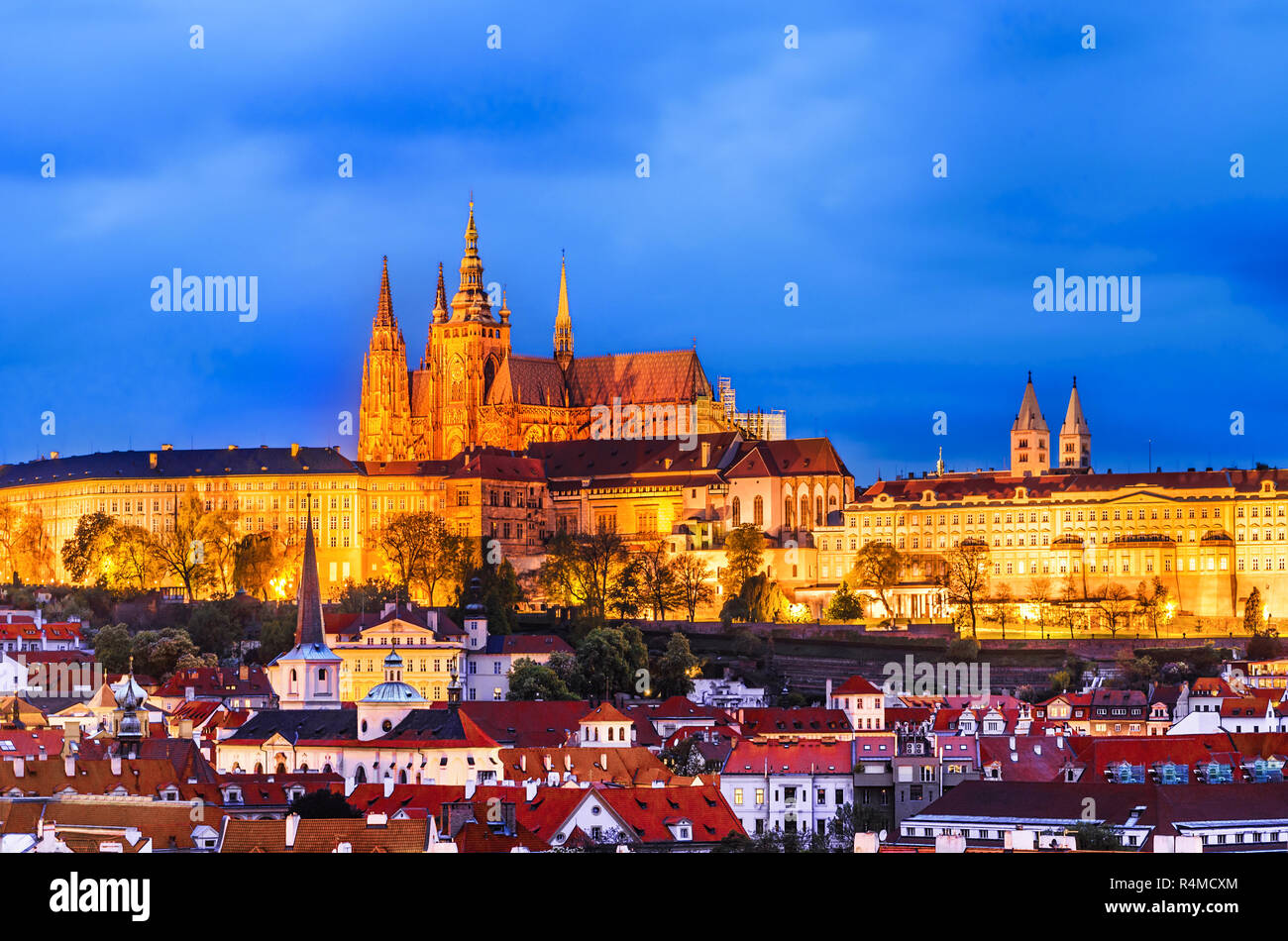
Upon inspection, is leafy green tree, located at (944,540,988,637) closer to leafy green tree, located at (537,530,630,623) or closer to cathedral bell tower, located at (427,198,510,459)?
leafy green tree, located at (537,530,630,623)

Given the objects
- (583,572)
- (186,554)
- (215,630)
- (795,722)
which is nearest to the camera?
(795,722)

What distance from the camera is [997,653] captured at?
101 m

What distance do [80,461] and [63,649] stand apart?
4354 centimetres

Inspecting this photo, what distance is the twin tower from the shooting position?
13700cm

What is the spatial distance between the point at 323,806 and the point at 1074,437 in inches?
3830

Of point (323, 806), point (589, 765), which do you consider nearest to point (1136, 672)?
point (589, 765)

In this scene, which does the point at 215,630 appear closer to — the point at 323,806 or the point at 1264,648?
the point at 1264,648

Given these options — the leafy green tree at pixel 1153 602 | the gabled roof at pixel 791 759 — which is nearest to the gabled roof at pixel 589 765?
the gabled roof at pixel 791 759

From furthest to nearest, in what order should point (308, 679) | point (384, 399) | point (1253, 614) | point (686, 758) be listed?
1. point (384, 399)
2. point (1253, 614)
3. point (308, 679)
4. point (686, 758)

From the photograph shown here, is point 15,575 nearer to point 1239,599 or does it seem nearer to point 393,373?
point 393,373

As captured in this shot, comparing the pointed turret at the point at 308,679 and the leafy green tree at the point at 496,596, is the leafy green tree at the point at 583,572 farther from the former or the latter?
the pointed turret at the point at 308,679

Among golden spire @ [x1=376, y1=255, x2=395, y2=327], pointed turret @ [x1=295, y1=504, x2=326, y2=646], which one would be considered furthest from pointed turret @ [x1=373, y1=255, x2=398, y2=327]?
pointed turret @ [x1=295, y1=504, x2=326, y2=646]

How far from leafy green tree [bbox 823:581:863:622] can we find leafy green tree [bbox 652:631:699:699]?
15022mm

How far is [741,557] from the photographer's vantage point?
119 meters
